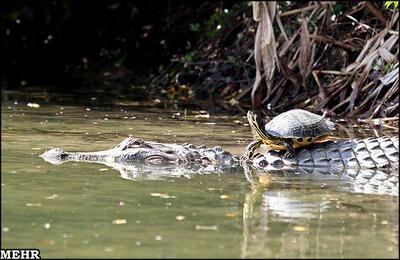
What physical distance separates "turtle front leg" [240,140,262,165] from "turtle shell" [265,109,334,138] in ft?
0.68

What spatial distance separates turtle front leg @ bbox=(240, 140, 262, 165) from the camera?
8.52 meters

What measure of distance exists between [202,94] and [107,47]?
21.3 ft

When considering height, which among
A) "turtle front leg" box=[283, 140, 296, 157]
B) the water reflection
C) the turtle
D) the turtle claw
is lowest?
the water reflection

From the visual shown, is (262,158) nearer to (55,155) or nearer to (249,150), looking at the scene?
(249,150)

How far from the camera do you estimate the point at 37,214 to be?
566 cm

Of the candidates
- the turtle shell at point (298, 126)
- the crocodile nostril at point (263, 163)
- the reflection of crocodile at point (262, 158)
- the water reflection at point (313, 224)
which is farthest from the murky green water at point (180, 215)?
the turtle shell at point (298, 126)

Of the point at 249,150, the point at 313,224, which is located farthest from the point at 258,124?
the point at 313,224

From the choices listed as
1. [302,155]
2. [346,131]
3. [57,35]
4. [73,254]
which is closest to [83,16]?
[57,35]

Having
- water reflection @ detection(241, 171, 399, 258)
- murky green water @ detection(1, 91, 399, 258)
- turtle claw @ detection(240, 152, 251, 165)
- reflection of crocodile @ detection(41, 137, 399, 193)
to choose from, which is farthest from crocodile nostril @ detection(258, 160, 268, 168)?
water reflection @ detection(241, 171, 399, 258)

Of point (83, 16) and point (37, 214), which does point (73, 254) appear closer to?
point (37, 214)

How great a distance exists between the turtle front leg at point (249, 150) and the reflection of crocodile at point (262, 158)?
6cm

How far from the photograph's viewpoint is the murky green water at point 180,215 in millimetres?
4922

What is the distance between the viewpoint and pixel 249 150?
8.63 meters

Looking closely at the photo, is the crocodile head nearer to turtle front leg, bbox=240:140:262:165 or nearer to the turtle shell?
turtle front leg, bbox=240:140:262:165
